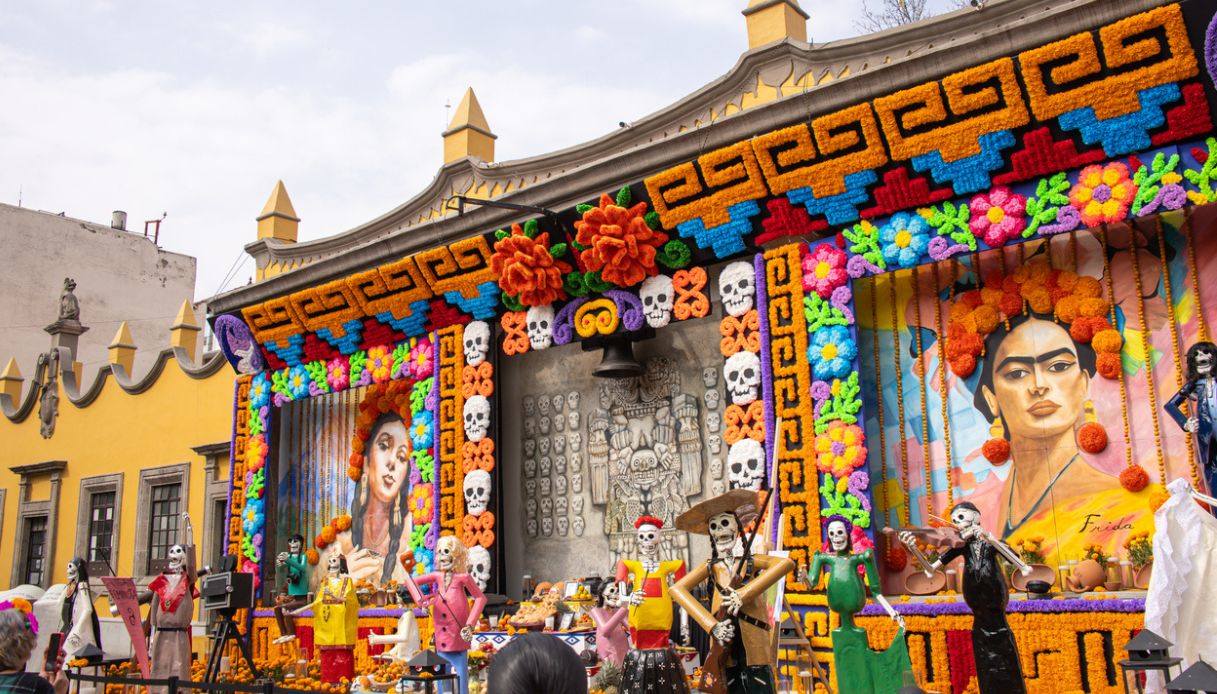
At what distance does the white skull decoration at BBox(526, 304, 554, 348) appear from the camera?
1258cm

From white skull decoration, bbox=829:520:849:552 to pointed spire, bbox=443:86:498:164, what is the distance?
24.7 ft

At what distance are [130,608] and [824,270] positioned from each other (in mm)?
8259

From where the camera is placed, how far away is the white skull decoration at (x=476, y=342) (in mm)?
13289

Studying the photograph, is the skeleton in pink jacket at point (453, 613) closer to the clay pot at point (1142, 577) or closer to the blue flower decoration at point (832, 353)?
the blue flower decoration at point (832, 353)

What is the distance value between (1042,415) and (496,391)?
679cm

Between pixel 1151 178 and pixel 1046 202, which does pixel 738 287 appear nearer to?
pixel 1046 202

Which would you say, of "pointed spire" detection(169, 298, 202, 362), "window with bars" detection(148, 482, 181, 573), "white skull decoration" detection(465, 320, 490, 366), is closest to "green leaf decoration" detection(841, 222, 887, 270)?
"white skull decoration" detection(465, 320, 490, 366)

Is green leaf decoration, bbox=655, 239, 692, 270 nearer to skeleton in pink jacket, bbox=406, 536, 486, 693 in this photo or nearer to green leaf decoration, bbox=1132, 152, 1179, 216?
skeleton in pink jacket, bbox=406, 536, 486, 693

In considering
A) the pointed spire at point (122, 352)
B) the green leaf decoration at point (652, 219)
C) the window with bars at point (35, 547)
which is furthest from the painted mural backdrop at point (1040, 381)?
the window with bars at point (35, 547)

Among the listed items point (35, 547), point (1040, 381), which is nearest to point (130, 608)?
point (1040, 381)

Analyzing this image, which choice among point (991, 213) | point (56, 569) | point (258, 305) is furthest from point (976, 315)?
point (56, 569)

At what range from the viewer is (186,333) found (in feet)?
63.7

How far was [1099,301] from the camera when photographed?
30.0ft

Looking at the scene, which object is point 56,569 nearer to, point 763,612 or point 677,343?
point 677,343
